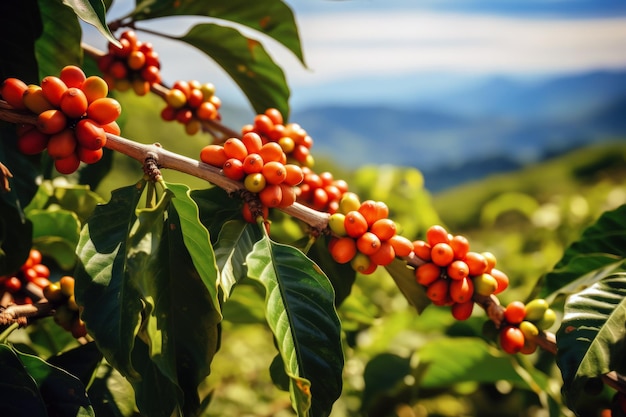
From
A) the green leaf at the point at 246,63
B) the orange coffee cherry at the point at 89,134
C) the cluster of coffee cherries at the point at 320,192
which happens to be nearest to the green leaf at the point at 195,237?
the orange coffee cherry at the point at 89,134

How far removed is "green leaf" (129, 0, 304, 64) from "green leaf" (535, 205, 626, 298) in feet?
2.31

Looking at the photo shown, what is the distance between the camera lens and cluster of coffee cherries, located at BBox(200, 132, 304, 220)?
0.74 metres

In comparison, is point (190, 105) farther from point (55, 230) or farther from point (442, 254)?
point (442, 254)

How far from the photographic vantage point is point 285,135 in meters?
1.01

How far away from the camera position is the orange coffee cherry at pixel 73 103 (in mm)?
667

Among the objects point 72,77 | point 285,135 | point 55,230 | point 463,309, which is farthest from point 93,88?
point 463,309

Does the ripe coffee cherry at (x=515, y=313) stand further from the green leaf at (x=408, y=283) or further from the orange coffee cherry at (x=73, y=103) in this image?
the orange coffee cherry at (x=73, y=103)

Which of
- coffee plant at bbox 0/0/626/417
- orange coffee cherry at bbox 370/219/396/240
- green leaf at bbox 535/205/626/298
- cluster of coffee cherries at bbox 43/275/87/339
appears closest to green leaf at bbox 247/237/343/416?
coffee plant at bbox 0/0/626/417

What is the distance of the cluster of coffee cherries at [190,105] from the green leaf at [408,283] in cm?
53

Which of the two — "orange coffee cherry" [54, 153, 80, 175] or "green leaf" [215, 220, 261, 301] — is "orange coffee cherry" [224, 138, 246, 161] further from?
"orange coffee cherry" [54, 153, 80, 175]

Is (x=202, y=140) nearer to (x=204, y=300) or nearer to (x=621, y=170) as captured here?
(x=204, y=300)

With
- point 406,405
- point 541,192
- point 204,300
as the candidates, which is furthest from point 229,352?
point 541,192

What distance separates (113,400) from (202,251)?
352 millimetres

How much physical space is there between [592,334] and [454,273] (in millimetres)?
206
